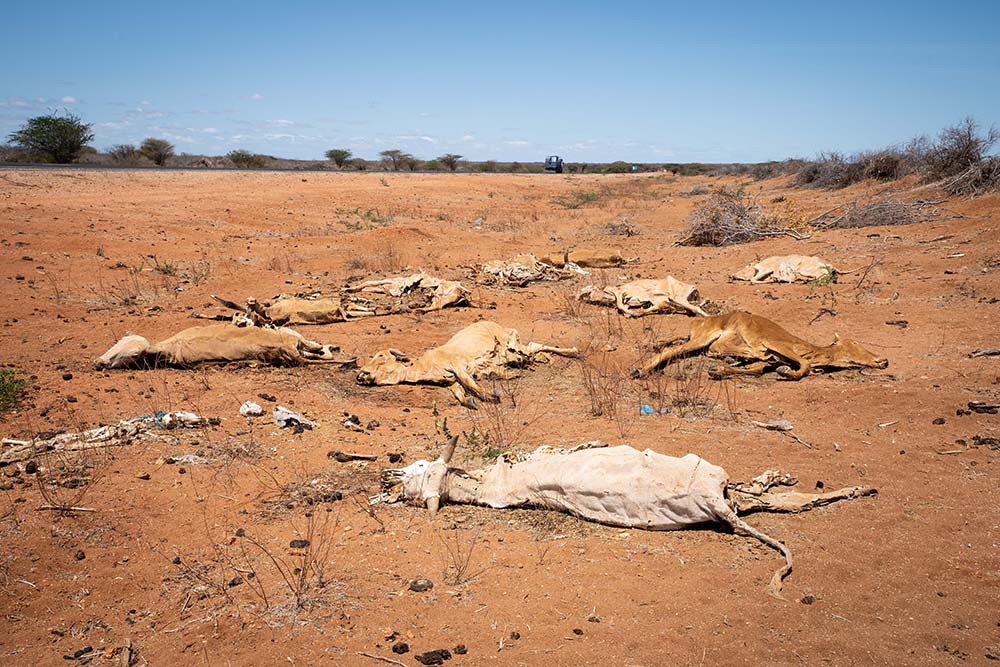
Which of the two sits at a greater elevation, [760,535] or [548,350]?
[548,350]

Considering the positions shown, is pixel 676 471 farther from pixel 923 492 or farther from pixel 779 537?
pixel 923 492

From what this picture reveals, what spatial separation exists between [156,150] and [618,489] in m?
49.9

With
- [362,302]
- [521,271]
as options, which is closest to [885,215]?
[521,271]

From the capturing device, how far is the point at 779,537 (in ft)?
13.5

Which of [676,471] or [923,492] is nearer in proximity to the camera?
[676,471]

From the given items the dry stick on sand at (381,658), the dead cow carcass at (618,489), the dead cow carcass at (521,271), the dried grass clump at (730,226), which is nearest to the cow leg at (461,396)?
the dead cow carcass at (618,489)

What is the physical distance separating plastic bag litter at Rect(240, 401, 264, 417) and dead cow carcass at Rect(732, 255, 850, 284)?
9.03 m

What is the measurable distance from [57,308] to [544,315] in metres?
7.06

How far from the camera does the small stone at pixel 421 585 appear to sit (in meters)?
3.74

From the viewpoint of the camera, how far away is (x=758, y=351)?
24.6ft

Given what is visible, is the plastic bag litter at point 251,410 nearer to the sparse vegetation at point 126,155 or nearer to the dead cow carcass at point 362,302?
the dead cow carcass at point 362,302

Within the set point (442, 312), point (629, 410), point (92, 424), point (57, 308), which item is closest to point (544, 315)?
point (442, 312)

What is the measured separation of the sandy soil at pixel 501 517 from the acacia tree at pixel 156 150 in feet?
129

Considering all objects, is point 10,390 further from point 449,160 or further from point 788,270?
point 449,160
